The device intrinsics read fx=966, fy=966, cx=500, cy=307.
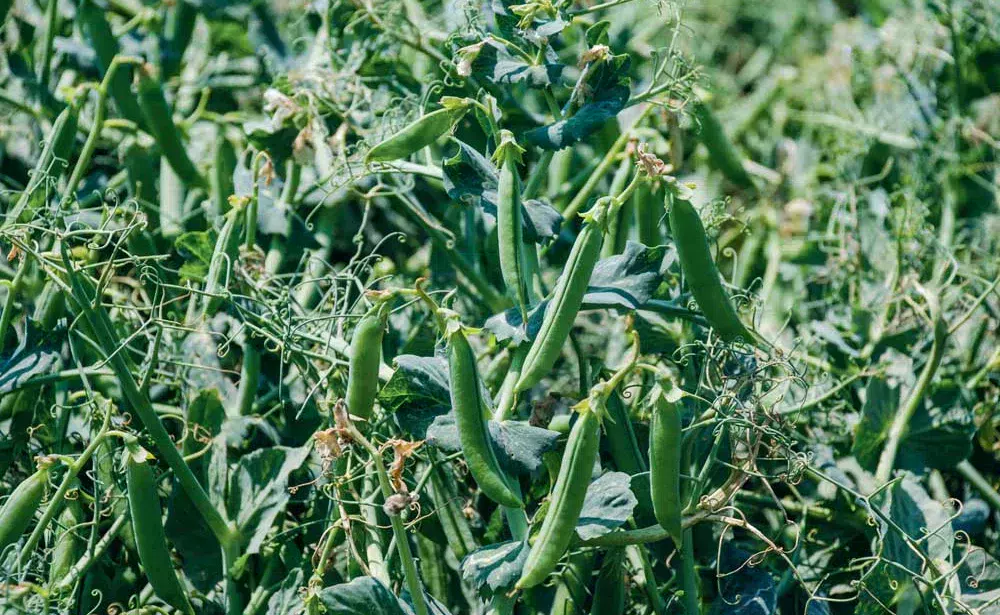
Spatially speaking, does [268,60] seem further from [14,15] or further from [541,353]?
[541,353]

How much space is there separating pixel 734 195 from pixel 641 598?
0.92 m

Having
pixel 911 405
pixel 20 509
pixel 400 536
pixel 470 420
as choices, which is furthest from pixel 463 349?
pixel 911 405

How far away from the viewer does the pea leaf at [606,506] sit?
2.66 ft

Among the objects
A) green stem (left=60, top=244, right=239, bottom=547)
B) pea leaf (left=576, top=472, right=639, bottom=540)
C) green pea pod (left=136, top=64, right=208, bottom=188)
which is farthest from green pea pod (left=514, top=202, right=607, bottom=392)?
green pea pod (left=136, top=64, right=208, bottom=188)

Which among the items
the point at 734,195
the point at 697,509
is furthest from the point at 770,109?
the point at 697,509

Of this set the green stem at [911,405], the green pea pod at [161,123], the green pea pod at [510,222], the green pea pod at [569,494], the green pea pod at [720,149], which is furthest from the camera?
the green pea pod at [720,149]

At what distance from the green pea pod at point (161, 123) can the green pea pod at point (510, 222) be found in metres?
0.63

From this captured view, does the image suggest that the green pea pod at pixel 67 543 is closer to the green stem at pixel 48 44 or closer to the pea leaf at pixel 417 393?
the pea leaf at pixel 417 393

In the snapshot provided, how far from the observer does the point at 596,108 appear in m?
0.93

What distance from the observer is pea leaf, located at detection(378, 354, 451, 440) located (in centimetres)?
86


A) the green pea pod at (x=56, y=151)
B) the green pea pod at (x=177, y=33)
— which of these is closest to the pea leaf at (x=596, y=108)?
the green pea pod at (x=56, y=151)

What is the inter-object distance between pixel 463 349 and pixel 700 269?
9.4 inches

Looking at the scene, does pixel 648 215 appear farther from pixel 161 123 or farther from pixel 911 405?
pixel 161 123

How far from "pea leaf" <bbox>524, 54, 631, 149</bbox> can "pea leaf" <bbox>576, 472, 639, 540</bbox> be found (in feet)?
1.04
